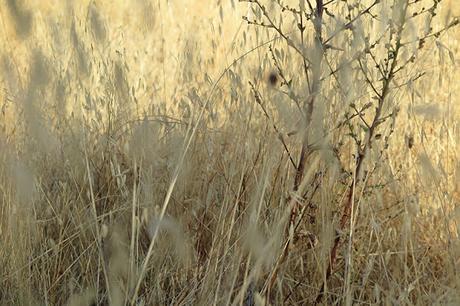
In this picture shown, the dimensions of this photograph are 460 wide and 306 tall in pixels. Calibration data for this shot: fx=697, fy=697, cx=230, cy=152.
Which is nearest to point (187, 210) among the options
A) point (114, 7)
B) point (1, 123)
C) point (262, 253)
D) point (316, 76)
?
point (316, 76)

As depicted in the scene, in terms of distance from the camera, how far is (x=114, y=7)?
5.36 m

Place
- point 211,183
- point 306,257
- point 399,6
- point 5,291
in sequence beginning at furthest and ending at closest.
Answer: point 211,183
point 306,257
point 5,291
point 399,6

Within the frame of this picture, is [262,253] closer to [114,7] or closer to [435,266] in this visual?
[435,266]

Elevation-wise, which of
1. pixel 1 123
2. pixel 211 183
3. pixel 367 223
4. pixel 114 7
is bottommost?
pixel 367 223

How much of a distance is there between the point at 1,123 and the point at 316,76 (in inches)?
52.9

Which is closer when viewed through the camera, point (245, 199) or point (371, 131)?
point (371, 131)

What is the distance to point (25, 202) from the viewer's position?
1.44 metres

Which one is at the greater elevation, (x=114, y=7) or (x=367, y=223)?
(x=114, y=7)

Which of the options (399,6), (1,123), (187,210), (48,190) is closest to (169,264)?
(187,210)

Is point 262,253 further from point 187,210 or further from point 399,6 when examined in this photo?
point 187,210

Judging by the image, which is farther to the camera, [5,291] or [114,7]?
[114,7]

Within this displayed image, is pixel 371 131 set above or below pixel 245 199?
above

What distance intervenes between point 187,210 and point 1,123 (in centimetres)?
91

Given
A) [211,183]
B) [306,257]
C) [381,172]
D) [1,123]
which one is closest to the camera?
[306,257]
